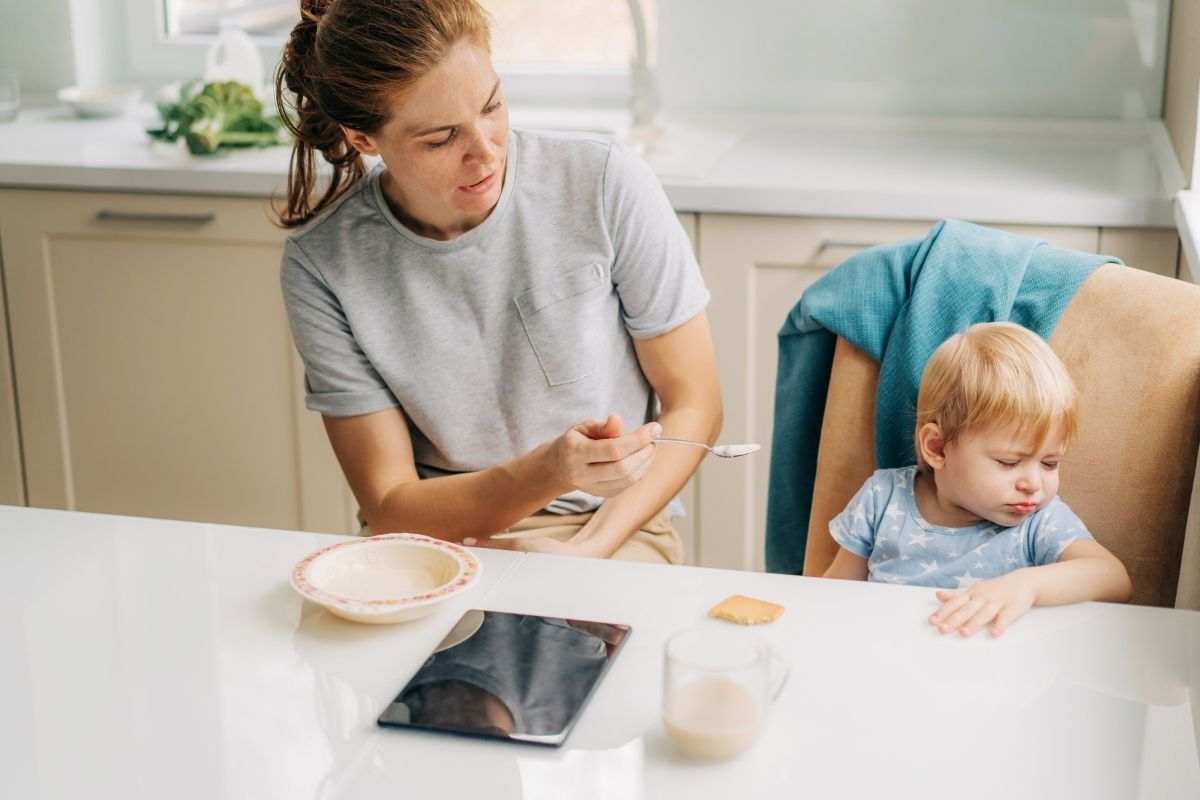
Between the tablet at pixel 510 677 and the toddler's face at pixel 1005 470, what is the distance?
19.9 inches

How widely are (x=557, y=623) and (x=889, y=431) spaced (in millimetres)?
580

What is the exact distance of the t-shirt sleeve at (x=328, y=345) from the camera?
1.74m

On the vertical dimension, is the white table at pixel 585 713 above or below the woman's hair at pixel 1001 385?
below

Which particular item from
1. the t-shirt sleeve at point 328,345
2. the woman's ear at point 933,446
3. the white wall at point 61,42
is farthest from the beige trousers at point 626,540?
the white wall at point 61,42

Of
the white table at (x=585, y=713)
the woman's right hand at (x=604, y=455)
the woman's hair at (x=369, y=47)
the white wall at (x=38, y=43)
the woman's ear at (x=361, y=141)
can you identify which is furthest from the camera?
the white wall at (x=38, y=43)

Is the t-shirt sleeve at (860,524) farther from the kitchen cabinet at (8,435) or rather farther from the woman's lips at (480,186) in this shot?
the kitchen cabinet at (8,435)

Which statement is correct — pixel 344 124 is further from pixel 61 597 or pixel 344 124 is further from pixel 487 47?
pixel 61 597

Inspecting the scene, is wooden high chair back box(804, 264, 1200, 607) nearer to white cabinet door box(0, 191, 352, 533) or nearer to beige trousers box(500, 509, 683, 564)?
beige trousers box(500, 509, 683, 564)

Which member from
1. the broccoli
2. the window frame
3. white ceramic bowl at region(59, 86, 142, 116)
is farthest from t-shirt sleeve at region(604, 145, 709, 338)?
white ceramic bowl at region(59, 86, 142, 116)

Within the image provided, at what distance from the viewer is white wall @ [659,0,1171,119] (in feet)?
8.97

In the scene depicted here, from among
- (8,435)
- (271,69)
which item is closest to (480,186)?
(8,435)

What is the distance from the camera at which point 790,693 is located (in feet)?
3.68

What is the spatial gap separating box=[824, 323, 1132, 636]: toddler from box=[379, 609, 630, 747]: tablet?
0.46m

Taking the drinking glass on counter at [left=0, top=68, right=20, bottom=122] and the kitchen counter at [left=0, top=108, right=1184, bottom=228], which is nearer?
the kitchen counter at [left=0, top=108, right=1184, bottom=228]
